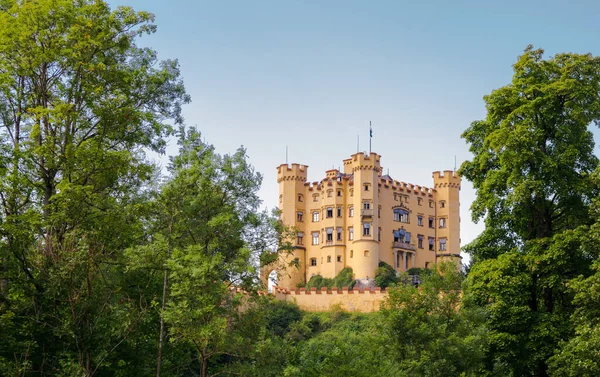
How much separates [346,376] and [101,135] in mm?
8306

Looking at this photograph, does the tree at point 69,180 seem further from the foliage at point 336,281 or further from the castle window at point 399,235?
the castle window at point 399,235

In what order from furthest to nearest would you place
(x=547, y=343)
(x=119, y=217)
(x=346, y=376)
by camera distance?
(x=547, y=343)
(x=346, y=376)
(x=119, y=217)

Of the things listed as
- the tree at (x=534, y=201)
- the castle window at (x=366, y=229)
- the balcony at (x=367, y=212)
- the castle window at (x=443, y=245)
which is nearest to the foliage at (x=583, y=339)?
the tree at (x=534, y=201)

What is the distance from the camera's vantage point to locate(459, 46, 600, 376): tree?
25.6 meters

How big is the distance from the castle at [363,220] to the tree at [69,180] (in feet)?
177

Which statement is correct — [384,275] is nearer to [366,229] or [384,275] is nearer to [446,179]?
[366,229]

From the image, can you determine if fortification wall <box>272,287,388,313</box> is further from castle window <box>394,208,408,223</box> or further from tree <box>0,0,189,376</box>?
tree <box>0,0,189,376</box>

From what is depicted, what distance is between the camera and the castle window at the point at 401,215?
258 ft

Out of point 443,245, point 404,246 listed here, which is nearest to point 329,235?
point 404,246

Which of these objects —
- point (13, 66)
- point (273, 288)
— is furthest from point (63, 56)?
point (273, 288)

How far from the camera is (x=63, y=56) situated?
1980cm

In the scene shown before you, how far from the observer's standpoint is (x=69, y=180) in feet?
62.4

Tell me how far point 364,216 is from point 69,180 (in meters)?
58.0

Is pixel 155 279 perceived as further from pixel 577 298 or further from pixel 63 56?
pixel 577 298
